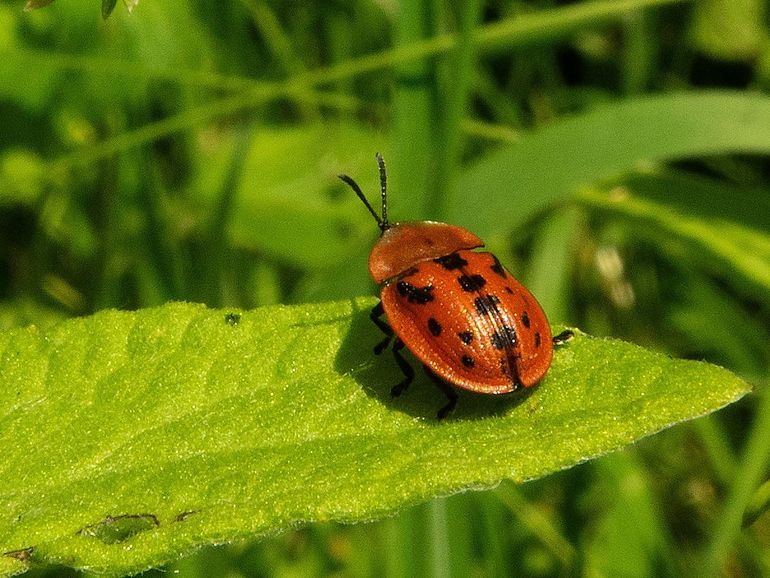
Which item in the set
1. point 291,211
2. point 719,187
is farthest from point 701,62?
point 291,211

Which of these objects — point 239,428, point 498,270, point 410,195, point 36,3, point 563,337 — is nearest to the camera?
point 36,3

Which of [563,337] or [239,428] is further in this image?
[563,337]

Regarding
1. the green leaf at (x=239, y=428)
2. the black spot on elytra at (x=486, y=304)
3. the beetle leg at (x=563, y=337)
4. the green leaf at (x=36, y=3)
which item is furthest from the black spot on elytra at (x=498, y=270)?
the green leaf at (x=36, y=3)

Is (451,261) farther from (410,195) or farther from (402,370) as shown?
(410,195)

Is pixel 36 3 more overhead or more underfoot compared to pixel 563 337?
more overhead

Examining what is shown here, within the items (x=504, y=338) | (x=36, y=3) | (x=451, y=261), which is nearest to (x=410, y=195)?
(x=451, y=261)

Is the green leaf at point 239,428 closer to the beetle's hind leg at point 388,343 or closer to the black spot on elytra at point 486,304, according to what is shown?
the beetle's hind leg at point 388,343

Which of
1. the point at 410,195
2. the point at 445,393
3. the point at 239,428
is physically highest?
the point at 239,428
